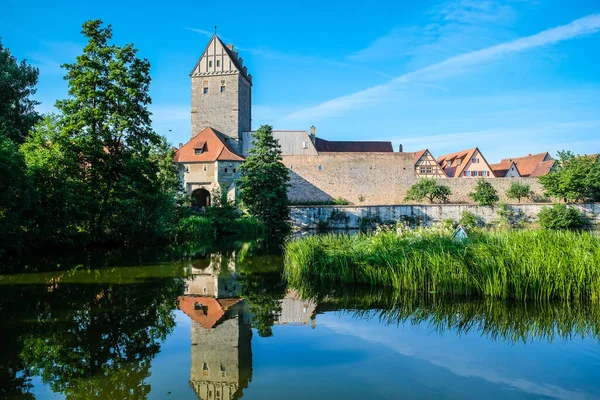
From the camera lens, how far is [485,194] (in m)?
35.7

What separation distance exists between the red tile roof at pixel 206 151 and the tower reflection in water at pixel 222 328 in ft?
81.3

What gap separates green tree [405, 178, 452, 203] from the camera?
122 ft

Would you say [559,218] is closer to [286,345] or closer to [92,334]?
[286,345]

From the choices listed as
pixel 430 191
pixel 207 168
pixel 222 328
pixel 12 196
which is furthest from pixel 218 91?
pixel 222 328

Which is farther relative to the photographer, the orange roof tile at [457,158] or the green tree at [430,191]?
the orange roof tile at [457,158]

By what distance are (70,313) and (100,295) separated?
138 centimetres

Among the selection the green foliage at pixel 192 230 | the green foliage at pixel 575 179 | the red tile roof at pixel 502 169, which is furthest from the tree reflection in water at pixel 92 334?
the red tile roof at pixel 502 169

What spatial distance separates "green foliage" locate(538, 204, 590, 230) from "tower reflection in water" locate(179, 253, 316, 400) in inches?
1032

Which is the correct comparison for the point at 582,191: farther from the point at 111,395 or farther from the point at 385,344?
the point at 111,395

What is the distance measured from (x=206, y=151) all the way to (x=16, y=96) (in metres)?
15.2

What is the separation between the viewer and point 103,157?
17.3 metres

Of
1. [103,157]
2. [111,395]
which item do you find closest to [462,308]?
[111,395]

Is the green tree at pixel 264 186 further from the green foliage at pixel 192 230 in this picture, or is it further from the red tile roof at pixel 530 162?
the red tile roof at pixel 530 162

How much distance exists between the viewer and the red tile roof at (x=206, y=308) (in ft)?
21.7
